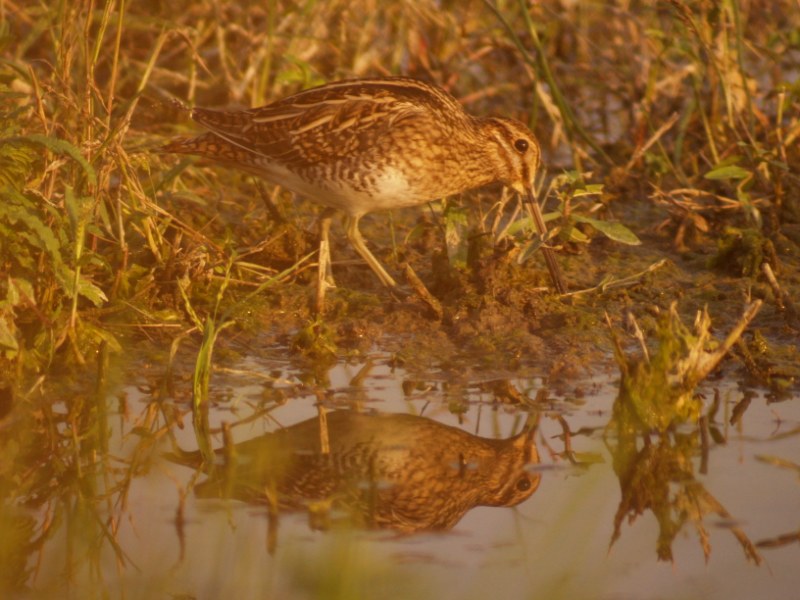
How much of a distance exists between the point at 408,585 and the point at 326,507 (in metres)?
0.60

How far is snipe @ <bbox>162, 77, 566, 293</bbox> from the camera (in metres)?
6.00

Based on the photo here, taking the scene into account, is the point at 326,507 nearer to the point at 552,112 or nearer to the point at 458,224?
the point at 458,224

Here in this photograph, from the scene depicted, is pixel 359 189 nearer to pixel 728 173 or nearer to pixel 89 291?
pixel 89 291

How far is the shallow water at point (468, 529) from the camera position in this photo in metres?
3.44

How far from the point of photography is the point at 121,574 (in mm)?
3521

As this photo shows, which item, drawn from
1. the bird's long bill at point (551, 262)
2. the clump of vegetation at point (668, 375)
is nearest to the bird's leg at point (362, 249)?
the bird's long bill at point (551, 262)

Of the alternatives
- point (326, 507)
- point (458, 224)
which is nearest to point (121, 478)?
point (326, 507)

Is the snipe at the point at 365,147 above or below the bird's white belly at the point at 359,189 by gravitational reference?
above

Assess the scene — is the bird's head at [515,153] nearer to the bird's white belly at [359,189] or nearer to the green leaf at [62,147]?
the bird's white belly at [359,189]

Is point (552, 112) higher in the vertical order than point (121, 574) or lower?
higher

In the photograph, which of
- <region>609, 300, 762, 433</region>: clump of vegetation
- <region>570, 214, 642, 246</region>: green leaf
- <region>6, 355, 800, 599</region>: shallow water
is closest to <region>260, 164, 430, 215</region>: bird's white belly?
<region>570, 214, 642, 246</region>: green leaf

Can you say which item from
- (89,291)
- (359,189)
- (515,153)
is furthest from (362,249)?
(89,291)

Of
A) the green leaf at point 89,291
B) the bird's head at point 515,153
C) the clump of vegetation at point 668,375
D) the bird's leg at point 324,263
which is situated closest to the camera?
the clump of vegetation at point 668,375

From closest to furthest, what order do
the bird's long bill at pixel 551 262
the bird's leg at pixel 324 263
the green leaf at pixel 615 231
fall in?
1. the bird's leg at pixel 324 263
2. the bird's long bill at pixel 551 262
3. the green leaf at pixel 615 231
